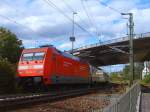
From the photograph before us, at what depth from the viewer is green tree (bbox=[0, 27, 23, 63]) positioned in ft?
185

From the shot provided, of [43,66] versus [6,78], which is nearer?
[43,66]

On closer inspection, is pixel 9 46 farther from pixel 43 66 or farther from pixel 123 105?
pixel 123 105

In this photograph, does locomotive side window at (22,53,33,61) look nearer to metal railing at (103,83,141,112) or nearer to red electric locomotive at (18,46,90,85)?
red electric locomotive at (18,46,90,85)

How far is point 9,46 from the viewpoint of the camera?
58.8 meters

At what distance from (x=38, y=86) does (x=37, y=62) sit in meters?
1.84

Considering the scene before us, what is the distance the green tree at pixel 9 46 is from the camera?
185 ft

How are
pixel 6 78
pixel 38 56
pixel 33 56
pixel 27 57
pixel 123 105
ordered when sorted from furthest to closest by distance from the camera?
1. pixel 6 78
2. pixel 27 57
3. pixel 33 56
4. pixel 38 56
5. pixel 123 105

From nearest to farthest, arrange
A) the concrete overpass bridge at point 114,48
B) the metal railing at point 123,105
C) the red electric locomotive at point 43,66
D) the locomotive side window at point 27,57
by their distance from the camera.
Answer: the metal railing at point 123,105
the red electric locomotive at point 43,66
the locomotive side window at point 27,57
the concrete overpass bridge at point 114,48

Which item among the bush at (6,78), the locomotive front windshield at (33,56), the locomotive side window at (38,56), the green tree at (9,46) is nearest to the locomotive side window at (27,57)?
the locomotive front windshield at (33,56)

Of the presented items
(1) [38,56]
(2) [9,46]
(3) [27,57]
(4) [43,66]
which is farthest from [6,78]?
(2) [9,46]

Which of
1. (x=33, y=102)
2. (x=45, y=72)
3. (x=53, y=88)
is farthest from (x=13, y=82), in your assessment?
(x=33, y=102)

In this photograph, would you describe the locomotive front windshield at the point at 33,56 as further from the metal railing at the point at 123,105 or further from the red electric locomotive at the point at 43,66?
the metal railing at the point at 123,105

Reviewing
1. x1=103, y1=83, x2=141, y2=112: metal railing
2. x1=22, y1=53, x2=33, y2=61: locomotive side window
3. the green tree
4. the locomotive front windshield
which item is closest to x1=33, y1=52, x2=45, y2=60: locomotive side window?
the locomotive front windshield

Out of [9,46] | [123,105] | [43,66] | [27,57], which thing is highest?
[9,46]
